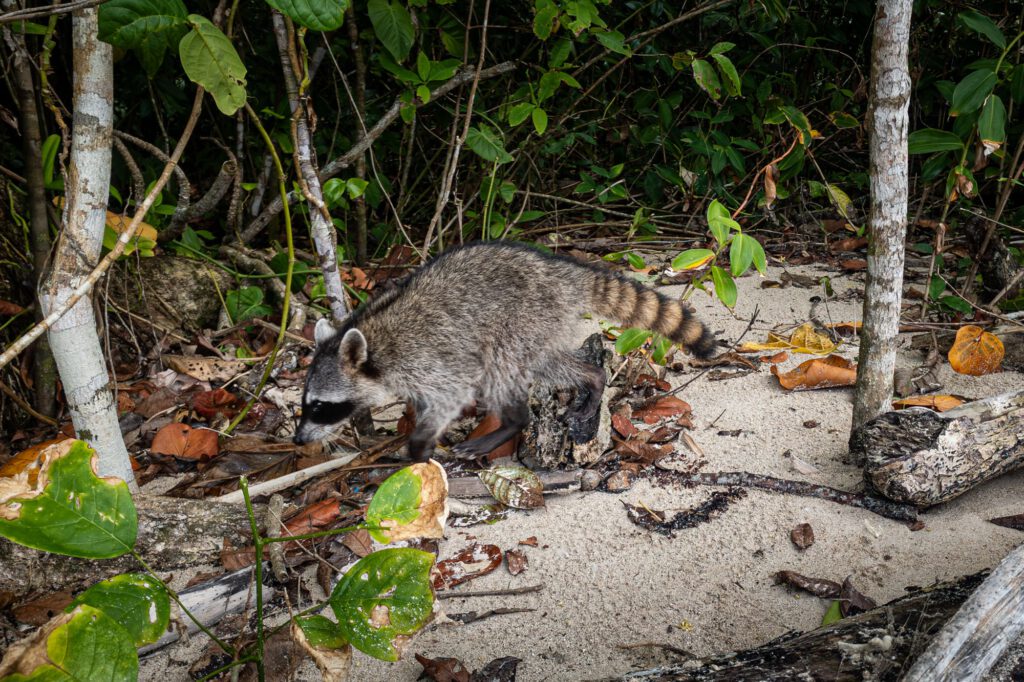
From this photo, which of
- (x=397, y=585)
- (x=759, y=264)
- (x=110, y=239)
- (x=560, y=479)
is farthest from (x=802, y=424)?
(x=110, y=239)

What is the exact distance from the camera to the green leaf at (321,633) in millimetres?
1546

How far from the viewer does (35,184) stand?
2.96 m

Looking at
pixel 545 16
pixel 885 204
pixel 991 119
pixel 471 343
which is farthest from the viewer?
A: pixel 545 16

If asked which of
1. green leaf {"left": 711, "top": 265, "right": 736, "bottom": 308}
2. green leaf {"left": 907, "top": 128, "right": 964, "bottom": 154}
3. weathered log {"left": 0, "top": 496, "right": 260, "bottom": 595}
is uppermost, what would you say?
green leaf {"left": 907, "top": 128, "right": 964, "bottom": 154}

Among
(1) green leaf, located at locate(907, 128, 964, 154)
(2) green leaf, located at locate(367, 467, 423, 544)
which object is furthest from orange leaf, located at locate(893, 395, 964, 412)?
(2) green leaf, located at locate(367, 467, 423, 544)

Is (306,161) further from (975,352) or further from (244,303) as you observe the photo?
(975,352)

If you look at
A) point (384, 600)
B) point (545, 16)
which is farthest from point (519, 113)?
point (384, 600)

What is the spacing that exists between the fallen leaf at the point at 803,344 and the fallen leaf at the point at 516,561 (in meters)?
1.95

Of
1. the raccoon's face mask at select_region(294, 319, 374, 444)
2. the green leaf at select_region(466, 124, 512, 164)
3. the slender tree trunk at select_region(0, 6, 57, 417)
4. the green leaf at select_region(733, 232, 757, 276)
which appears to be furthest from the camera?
the green leaf at select_region(466, 124, 512, 164)

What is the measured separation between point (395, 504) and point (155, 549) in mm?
1134

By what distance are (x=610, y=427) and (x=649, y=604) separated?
3.42 ft

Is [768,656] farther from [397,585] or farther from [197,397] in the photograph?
[197,397]

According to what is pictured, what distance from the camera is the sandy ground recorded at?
204 centimetres

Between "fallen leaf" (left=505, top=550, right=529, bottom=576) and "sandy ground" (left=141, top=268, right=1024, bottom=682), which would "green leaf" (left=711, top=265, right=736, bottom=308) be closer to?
"sandy ground" (left=141, top=268, right=1024, bottom=682)
